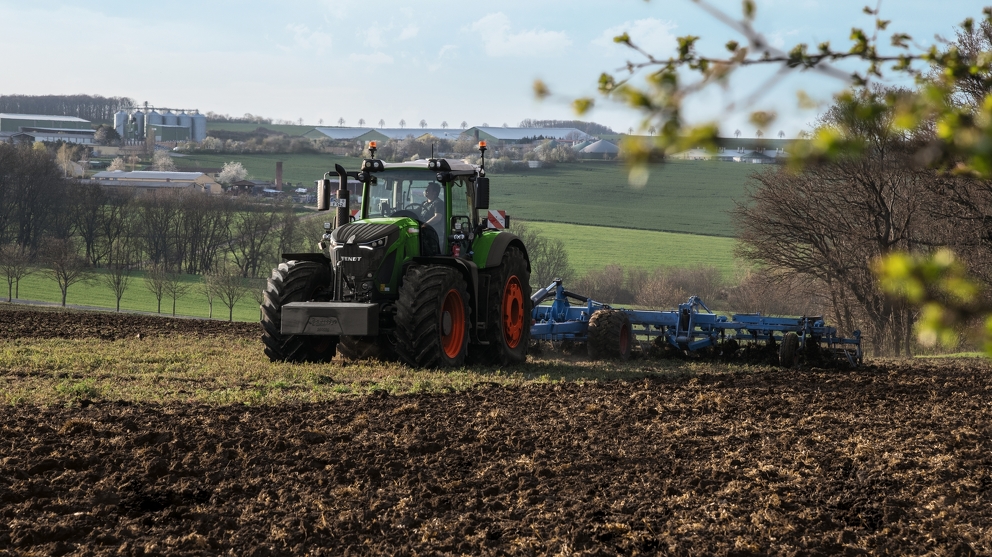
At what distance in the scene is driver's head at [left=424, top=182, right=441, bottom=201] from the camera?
504 inches

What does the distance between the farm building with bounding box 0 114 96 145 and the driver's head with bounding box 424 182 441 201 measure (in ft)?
362

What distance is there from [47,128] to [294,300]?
12894 centimetres

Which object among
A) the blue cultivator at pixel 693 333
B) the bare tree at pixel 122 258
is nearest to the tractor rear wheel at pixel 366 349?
the blue cultivator at pixel 693 333

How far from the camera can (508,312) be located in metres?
Answer: 13.8

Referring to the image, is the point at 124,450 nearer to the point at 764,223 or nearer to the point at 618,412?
the point at 618,412

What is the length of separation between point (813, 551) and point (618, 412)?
439 cm

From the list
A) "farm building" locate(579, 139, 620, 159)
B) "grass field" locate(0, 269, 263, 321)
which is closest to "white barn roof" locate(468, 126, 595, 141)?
"farm building" locate(579, 139, 620, 159)

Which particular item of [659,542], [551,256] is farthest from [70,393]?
[551,256]

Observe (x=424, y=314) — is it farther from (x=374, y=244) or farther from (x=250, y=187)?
(x=250, y=187)

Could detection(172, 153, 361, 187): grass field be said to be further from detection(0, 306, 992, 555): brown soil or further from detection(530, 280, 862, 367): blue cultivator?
detection(0, 306, 992, 555): brown soil

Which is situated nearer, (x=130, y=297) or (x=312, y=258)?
(x=312, y=258)

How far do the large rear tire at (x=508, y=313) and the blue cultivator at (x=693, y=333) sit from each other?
89 centimetres

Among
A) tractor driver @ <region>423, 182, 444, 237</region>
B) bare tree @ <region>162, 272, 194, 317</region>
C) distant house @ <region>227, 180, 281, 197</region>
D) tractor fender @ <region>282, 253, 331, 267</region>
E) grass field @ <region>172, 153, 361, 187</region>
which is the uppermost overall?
grass field @ <region>172, 153, 361, 187</region>

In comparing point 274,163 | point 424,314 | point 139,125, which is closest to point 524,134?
point 274,163
